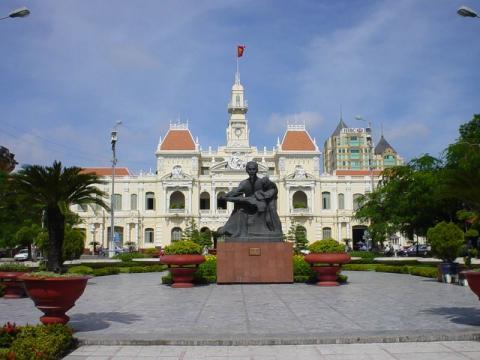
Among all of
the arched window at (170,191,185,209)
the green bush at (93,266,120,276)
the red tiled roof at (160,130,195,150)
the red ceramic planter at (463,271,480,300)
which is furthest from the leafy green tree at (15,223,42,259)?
the red ceramic planter at (463,271,480,300)

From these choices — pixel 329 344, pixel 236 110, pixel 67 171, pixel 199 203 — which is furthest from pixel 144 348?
pixel 236 110

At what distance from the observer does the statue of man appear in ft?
52.5

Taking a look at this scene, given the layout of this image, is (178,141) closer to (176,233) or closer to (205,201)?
(205,201)

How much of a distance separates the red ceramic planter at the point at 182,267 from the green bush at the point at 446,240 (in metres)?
7.87

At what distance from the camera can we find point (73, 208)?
65312mm

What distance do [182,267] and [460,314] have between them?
328 inches

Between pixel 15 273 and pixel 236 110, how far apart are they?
60821 mm

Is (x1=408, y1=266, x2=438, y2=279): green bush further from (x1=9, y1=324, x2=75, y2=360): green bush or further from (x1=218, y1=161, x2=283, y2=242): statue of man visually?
(x1=9, y1=324, x2=75, y2=360): green bush

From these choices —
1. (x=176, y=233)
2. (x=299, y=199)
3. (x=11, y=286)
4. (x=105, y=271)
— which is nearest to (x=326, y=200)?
(x=299, y=199)

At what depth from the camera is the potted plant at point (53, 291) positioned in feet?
24.7

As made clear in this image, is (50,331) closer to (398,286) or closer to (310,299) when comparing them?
(310,299)

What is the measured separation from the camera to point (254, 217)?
53.5ft

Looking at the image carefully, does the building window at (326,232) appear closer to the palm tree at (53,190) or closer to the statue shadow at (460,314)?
the palm tree at (53,190)

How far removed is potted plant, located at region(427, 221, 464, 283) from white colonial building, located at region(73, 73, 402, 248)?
4667 centimetres
